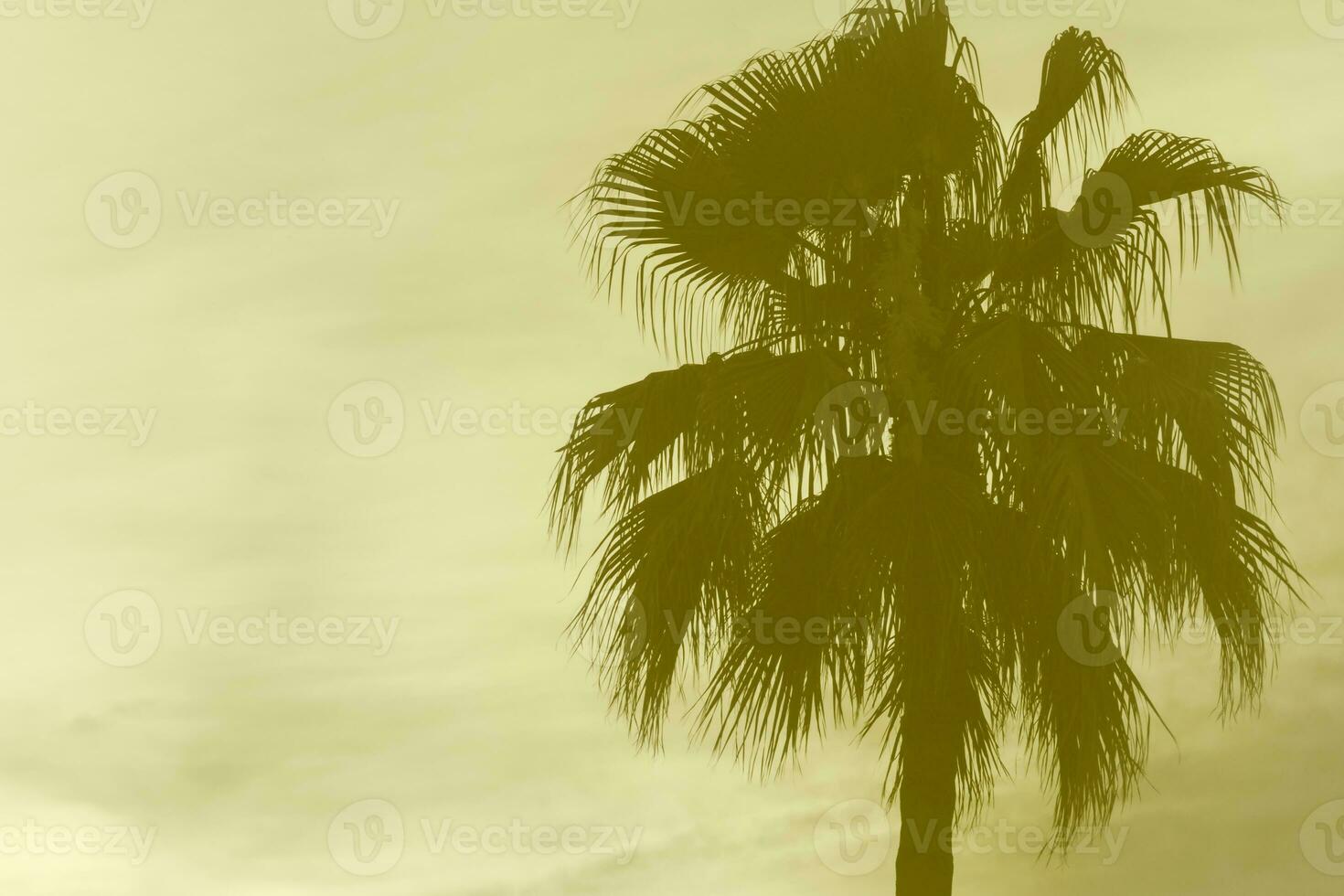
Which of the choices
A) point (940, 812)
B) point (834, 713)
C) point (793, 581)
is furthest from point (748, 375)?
point (940, 812)

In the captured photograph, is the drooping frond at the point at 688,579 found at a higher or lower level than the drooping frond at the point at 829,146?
lower

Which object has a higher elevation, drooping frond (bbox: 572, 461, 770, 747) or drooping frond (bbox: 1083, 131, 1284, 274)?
drooping frond (bbox: 1083, 131, 1284, 274)

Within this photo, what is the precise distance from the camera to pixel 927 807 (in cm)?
867

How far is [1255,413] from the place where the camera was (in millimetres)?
9328

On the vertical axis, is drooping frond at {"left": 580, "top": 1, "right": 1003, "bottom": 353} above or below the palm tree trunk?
above

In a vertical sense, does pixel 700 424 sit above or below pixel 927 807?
above

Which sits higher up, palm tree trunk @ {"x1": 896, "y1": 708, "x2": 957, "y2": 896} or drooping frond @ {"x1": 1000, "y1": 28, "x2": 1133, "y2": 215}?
drooping frond @ {"x1": 1000, "y1": 28, "x2": 1133, "y2": 215}

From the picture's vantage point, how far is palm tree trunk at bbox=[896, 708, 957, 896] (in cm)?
859

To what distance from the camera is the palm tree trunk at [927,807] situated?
28.2 ft

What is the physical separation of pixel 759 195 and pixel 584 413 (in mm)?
1788

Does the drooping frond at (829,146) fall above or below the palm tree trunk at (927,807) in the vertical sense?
above

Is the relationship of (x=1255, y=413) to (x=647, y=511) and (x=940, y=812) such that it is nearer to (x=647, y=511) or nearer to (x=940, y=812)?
(x=940, y=812)

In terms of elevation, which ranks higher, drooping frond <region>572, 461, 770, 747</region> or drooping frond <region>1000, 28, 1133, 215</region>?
drooping frond <region>1000, 28, 1133, 215</region>

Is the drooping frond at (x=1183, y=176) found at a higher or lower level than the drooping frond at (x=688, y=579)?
higher
